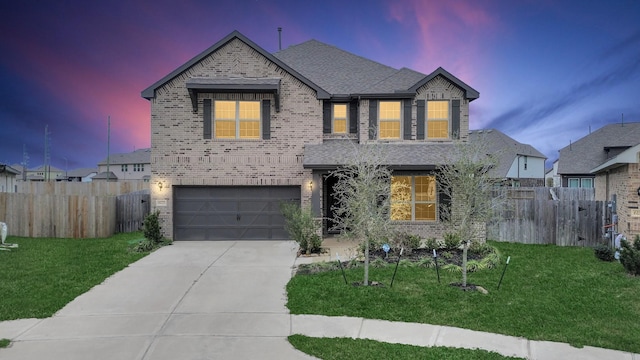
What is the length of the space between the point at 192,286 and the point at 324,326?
3.99 m

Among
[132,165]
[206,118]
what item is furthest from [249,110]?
[132,165]

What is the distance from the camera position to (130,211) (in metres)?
18.4

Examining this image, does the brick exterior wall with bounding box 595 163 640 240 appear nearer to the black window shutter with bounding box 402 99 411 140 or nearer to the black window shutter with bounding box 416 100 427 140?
the black window shutter with bounding box 416 100 427 140

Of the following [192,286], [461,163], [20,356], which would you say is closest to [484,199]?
[461,163]

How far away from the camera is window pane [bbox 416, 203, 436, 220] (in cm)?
1579

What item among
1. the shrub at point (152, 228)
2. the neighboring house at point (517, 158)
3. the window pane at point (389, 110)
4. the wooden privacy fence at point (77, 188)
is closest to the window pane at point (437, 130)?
the window pane at point (389, 110)

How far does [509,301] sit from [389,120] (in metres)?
9.79

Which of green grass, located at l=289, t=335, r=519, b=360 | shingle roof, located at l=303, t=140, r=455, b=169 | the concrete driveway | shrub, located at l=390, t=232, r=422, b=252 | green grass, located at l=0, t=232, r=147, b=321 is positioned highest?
shingle roof, located at l=303, t=140, r=455, b=169

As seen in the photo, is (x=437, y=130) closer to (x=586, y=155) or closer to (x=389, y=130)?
(x=389, y=130)

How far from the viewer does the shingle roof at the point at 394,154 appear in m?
14.5

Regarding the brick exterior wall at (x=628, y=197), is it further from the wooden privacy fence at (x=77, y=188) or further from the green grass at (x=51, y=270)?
the wooden privacy fence at (x=77, y=188)

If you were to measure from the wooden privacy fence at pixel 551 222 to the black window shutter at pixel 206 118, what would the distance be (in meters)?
11.7

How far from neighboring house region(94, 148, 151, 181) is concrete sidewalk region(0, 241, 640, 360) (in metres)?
69.9

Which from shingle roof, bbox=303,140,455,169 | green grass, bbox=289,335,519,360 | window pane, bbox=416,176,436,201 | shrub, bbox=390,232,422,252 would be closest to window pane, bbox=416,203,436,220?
window pane, bbox=416,176,436,201
